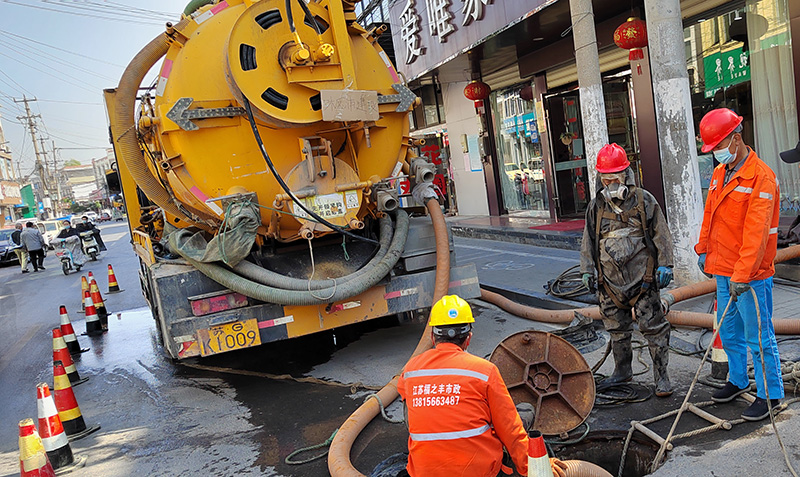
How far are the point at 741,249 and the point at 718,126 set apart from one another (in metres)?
0.76

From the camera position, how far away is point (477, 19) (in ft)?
35.1

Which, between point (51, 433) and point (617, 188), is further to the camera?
point (51, 433)

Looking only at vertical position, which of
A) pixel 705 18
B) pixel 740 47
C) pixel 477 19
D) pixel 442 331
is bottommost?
pixel 442 331

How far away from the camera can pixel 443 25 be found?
12039 mm

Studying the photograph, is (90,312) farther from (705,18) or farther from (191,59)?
(705,18)

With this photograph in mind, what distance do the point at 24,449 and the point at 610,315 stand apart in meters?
3.97

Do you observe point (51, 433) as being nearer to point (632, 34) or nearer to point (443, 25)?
point (632, 34)

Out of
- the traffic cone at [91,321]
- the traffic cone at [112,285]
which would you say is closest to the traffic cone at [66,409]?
the traffic cone at [91,321]

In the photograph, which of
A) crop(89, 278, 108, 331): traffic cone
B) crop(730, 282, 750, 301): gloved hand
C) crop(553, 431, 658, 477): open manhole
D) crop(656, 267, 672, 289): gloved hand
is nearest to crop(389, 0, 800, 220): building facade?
crop(656, 267, 672, 289): gloved hand

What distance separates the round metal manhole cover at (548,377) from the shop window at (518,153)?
1010 centimetres

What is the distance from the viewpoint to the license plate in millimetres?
5203

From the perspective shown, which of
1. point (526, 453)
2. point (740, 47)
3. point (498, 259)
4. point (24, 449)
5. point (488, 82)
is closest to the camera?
point (526, 453)

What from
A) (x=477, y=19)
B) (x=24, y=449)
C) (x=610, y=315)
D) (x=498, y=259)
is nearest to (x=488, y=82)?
(x=477, y=19)

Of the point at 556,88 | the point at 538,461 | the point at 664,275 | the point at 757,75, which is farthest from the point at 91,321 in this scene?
the point at 757,75
